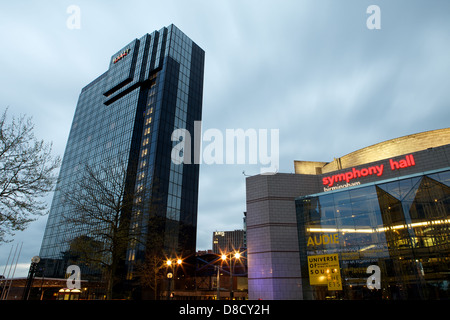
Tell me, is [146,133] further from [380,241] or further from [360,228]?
[380,241]

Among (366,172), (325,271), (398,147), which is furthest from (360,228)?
(398,147)

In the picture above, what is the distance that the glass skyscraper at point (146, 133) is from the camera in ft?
222

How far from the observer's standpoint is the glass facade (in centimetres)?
2447

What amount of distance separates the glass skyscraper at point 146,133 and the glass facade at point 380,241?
125ft

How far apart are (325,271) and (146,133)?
57.8m

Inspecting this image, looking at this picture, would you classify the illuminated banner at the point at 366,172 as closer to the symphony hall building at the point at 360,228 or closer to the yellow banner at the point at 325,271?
the symphony hall building at the point at 360,228

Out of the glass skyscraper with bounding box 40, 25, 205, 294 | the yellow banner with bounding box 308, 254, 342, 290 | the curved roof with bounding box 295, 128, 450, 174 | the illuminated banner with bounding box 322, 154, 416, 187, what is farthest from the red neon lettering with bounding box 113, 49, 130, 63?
the yellow banner with bounding box 308, 254, 342, 290

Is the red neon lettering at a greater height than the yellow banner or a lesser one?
greater

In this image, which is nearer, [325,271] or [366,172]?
[325,271]

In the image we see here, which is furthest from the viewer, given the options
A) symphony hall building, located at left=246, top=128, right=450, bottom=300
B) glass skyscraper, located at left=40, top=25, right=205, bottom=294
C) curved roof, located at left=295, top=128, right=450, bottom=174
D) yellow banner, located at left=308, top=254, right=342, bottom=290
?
glass skyscraper, located at left=40, top=25, right=205, bottom=294

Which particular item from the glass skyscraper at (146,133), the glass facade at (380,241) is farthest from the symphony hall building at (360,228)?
the glass skyscraper at (146,133)

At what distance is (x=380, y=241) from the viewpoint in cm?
2741

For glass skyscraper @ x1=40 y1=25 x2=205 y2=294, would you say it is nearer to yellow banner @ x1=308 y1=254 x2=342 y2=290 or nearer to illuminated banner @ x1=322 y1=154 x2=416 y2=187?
yellow banner @ x1=308 y1=254 x2=342 y2=290

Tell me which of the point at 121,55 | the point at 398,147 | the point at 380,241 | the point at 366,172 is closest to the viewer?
the point at 380,241
